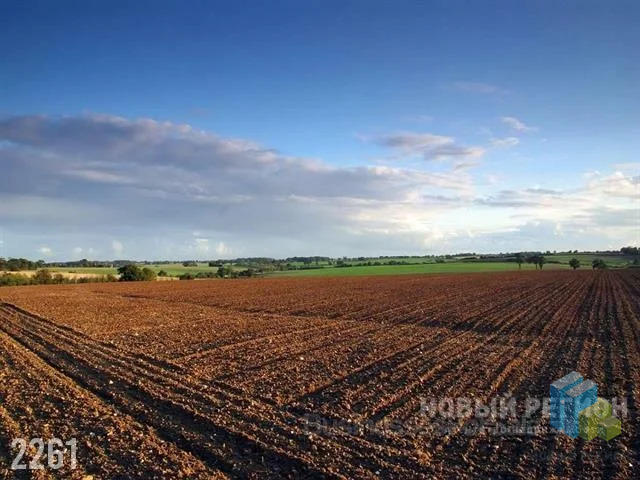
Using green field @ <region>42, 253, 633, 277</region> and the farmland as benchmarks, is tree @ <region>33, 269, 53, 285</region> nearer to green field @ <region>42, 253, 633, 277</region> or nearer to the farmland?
green field @ <region>42, 253, 633, 277</region>

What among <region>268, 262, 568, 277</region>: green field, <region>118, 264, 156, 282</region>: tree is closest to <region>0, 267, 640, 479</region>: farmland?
<region>118, 264, 156, 282</region>: tree

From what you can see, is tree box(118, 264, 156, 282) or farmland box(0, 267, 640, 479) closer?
farmland box(0, 267, 640, 479)

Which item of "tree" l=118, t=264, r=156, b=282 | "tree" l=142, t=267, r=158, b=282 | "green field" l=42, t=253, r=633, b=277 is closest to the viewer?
"tree" l=118, t=264, r=156, b=282

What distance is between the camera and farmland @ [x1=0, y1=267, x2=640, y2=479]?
635 centimetres

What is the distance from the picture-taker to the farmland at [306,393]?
250 inches

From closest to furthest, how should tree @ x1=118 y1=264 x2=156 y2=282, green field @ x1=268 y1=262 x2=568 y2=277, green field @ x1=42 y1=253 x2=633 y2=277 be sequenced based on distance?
tree @ x1=118 y1=264 x2=156 y2=282 < green field @ x1=268 y1=262 x2=568 y2=277 < green field @ x1=42 y1=253 x2=633 y2=277

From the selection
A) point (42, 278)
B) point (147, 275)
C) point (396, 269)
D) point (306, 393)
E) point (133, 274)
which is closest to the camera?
point (306, 393)

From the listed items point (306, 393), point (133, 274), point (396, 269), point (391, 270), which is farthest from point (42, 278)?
point (396, 269)

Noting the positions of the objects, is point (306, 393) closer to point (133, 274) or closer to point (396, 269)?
point (133, 274)

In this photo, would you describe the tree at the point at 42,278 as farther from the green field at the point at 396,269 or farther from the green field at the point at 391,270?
the green field at the point at 391,270

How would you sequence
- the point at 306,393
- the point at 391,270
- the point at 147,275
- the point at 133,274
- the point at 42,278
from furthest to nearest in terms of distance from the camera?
the point at 391,270
the point at 147,275
the point at 133,274
the point at 42,278
the point at 306,393

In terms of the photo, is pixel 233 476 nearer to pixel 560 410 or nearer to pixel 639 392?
pixel 560 410

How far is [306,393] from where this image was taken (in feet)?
31.2

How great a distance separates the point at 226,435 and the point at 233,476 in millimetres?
1329
